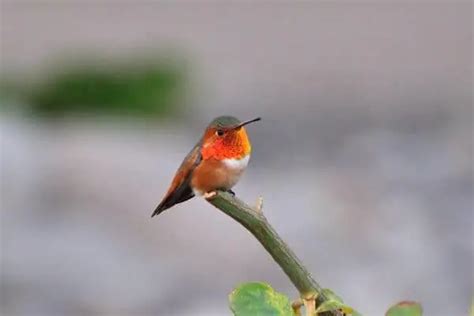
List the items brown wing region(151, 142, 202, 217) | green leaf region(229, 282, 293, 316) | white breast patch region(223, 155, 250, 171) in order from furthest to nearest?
brown wing region(151, 142, 202, 217) → white breast patch region(223, 155, 250, 171) → green leaf region(229, 282, 293, 316)

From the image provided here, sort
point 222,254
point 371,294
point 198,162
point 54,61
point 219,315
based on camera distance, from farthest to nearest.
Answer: point 54,61
point 222,254
point 371,294
point 219,315
point 198,162

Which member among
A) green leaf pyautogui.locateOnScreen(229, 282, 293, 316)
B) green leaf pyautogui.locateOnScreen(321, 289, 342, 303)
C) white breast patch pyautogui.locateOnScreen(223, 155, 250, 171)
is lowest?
green leaf pyautogui.locateOnScreen(229, 282, 293, 316)

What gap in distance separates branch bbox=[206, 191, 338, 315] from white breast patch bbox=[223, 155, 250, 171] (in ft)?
0.37

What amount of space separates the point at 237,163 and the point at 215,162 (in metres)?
0.07

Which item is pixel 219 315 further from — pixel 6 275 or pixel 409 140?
pixel 409 140

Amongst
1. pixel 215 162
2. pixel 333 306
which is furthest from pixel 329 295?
pixel 215 162

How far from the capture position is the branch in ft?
2.00

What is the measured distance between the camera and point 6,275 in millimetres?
4977

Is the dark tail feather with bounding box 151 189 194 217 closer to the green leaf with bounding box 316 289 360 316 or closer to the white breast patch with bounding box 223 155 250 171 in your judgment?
the white breast patch with bounding box 223 155 250 171

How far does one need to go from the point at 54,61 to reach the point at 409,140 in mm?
2310

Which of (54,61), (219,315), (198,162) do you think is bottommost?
(198,162)

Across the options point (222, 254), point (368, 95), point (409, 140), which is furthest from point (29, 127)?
point (368, 95)

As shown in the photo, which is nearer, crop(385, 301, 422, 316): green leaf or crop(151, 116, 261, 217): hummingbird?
crop(385, 301, 422, 316): green leaf

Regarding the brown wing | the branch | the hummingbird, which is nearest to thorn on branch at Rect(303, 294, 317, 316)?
the branch
